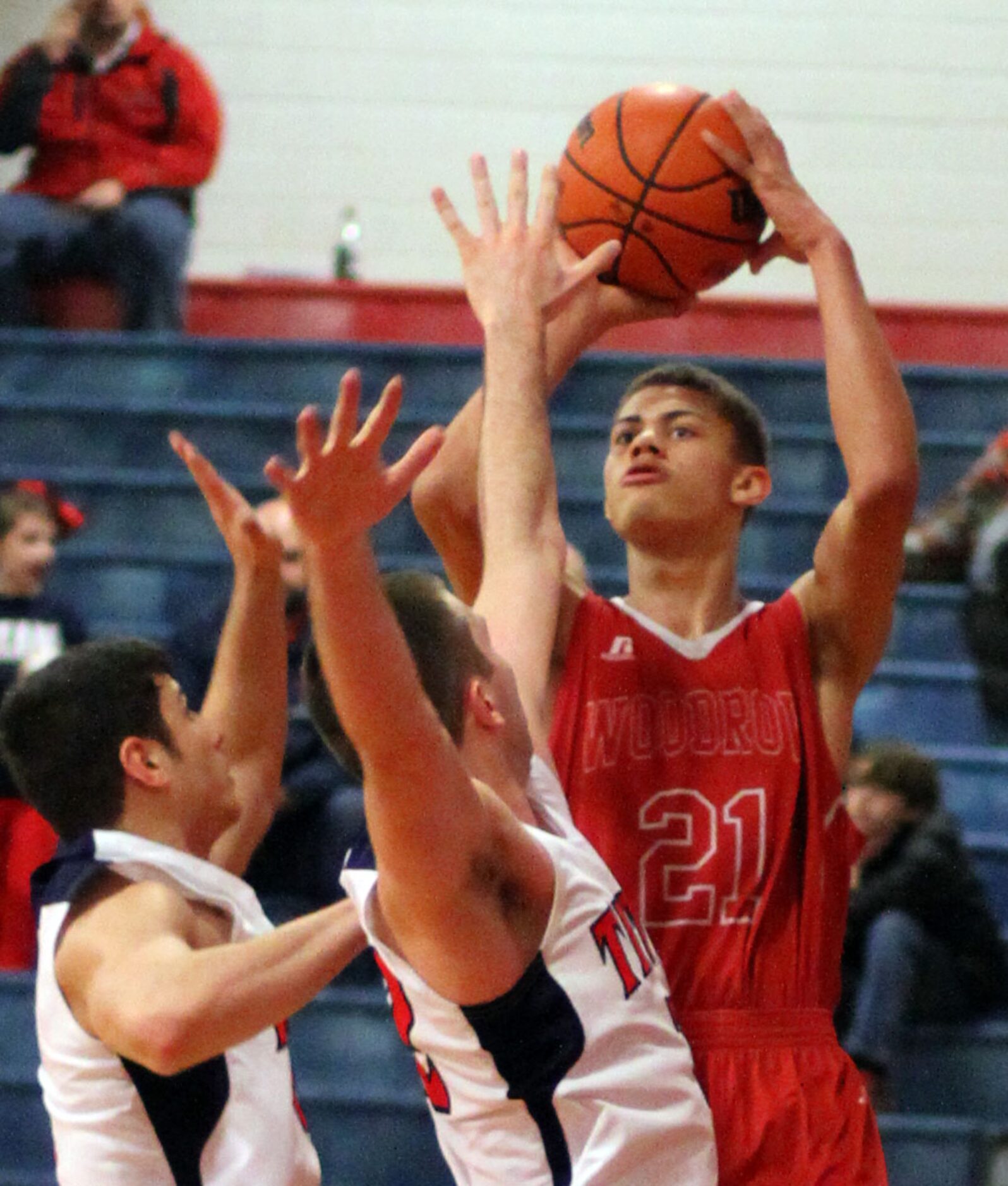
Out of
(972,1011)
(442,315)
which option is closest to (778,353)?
(442,315)

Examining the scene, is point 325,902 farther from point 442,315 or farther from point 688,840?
point 442,315

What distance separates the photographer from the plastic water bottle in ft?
30.3

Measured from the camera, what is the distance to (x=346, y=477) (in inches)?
82.1

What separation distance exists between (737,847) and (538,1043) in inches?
26.3

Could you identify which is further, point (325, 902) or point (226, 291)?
point (226, 291)

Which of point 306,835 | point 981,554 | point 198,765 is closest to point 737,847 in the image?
point 198,765

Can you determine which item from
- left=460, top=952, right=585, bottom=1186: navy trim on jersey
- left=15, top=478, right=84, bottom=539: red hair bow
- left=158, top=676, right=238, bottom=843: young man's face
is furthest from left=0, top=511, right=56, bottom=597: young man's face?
left=460, top=952, right=585, bottom=1186: navy trim on jersey

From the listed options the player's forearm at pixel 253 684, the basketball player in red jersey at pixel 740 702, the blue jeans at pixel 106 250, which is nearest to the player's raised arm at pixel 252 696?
the player's forearm at pixel 253 684

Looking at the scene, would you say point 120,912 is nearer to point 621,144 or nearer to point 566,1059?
point 566,1059

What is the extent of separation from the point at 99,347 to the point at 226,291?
845 mm

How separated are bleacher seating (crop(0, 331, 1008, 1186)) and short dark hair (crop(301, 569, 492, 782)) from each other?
2687 mm

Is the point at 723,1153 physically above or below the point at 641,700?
below

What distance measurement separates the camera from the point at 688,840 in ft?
10.1

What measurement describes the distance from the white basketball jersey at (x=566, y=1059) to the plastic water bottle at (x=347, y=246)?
6873mm
